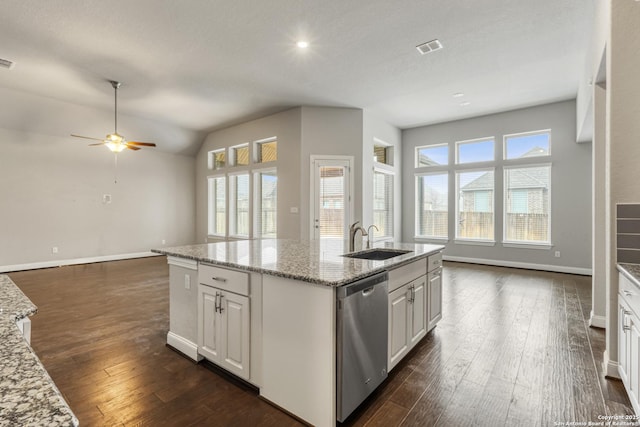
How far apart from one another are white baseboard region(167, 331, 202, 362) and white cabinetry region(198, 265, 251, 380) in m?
0.10

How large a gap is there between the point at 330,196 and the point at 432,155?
3.09m

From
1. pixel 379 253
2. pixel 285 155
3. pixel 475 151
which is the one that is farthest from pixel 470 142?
pixel 379 253

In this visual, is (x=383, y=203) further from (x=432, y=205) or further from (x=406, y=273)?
(x=406, y=273)

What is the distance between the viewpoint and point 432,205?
24.7 ft

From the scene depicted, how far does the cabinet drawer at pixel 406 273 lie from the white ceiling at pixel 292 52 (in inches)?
102

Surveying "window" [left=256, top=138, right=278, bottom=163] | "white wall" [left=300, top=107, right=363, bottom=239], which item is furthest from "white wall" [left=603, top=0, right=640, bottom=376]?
"window" [left=256, top=138, right=278, bottom=163]

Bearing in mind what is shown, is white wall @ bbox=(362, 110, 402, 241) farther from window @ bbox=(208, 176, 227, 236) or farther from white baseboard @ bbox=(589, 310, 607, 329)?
window @ bbox=(208, 176, 227, 236)

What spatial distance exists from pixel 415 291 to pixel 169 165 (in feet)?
25.5

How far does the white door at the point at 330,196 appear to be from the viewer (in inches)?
241

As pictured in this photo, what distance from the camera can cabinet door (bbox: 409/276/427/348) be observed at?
248cm

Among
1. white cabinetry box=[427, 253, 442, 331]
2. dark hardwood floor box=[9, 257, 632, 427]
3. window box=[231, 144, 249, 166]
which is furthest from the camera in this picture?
window box=[231, 144, 249, 166]

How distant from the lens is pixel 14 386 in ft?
1.90

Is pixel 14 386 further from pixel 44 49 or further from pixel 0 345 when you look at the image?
pixel 44 49

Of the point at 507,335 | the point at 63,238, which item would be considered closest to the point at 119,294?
the point at 63,238
